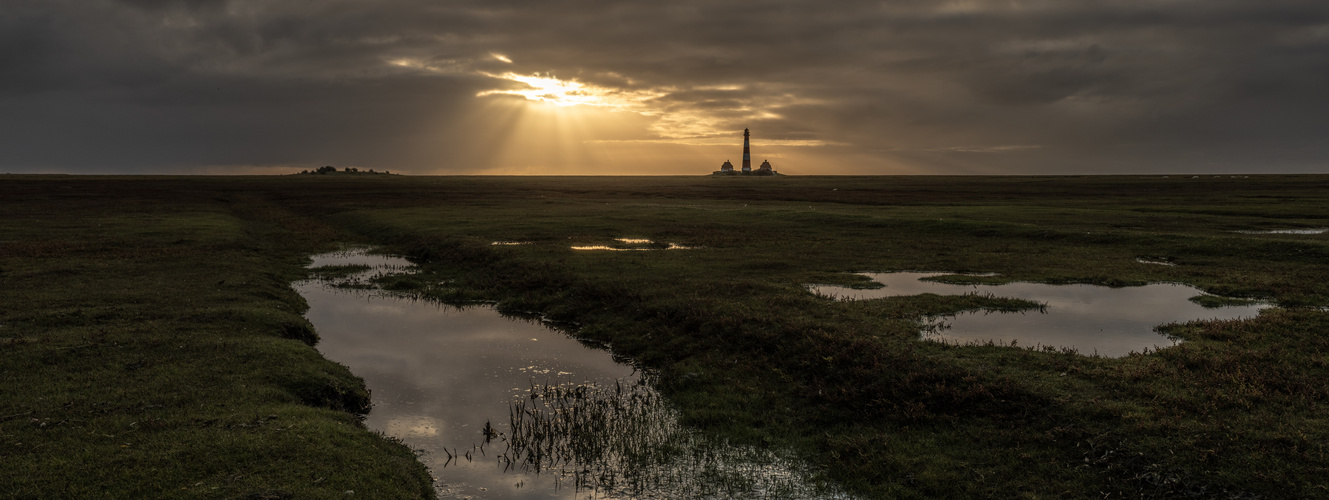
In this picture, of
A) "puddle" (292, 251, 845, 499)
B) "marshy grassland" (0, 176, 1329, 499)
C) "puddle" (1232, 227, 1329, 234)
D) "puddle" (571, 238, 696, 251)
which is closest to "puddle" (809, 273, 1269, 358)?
"marshy grassland" (0, 176, 1329, 499)

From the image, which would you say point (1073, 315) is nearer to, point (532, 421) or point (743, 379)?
point (743, 379)

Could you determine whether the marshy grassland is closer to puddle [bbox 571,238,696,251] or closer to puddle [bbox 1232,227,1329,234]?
puddle [bbox 571,238,696,251]

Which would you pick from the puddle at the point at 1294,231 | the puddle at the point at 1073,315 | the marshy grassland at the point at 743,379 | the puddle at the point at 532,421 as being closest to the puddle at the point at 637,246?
the marshy grassland at the point at 743,379

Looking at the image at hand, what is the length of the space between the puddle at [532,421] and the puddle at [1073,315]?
8396 mm

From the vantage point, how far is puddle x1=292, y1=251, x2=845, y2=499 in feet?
38.4

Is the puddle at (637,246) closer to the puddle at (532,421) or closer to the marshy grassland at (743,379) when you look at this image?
the marshy grassland at (743,379)

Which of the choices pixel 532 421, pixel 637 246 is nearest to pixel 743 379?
pixel 532 421

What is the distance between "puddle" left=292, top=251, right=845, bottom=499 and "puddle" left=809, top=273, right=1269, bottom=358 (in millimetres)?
8396

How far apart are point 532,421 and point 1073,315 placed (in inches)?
691

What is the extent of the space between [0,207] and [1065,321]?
93058 millimetres

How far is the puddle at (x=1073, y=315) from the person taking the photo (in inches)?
723

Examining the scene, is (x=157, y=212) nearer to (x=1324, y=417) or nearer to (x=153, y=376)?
(x=153, y=376)

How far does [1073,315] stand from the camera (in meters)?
21.9

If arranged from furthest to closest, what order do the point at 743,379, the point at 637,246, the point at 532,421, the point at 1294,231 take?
1. the point at 1294,231
2. the point at 637,246
3. the point at 743,379
4. the point at 532,421
